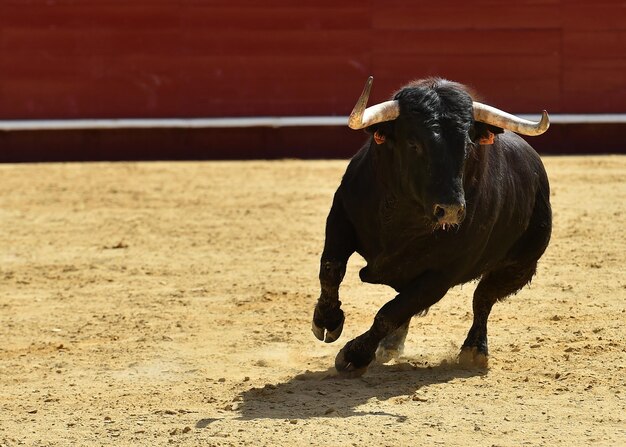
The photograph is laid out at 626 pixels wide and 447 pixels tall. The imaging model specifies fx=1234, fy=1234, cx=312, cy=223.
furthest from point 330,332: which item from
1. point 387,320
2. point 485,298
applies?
point 485,298

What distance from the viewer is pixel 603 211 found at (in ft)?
27.0

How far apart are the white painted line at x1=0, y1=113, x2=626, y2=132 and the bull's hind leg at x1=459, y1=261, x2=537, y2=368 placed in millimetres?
6391

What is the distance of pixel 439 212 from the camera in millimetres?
3941

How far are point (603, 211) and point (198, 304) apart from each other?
351cm

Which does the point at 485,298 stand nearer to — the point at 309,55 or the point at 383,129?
the point at 383,129

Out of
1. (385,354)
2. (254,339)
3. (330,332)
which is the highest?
(330,332)

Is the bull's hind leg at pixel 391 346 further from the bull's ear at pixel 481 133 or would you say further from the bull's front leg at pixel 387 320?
the bull's ear at pixel 481 133

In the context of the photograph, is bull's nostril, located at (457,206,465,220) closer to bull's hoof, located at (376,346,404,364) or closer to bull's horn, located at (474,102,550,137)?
bull's horn, located at (474,102,550,137)

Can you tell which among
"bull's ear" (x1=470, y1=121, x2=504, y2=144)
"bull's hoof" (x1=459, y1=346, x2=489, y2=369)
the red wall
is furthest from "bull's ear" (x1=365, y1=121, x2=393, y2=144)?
the red wall

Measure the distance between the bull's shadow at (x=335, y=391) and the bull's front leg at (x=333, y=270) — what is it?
6.9 inches

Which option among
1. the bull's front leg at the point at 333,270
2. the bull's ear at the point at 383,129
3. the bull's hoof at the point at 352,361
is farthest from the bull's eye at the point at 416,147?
the bull's hoof at the point at 352,361

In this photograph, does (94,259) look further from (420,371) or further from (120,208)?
(420,371)

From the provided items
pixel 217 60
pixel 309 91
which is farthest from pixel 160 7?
pixel 309 91

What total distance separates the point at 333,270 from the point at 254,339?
2.56 ft
